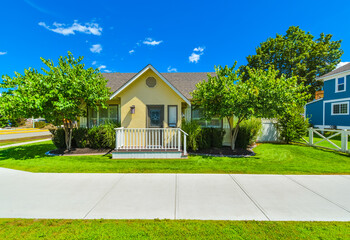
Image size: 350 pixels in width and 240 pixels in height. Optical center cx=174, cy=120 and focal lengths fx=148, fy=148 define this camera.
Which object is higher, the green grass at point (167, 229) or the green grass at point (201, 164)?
the green grass at point (167, 229)

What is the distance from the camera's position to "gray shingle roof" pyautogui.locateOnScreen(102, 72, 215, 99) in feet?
37.0

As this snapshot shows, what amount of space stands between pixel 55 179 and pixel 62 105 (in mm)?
3658

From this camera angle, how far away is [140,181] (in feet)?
15.9

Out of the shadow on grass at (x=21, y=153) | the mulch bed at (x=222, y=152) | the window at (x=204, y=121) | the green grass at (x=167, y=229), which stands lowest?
the shadow on grass at (x=21, y=153)

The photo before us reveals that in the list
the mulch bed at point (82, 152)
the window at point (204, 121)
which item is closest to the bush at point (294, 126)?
the window at point (204, 121)

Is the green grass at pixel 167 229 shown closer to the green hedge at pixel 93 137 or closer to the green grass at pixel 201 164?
the green grass at pixel 201 164

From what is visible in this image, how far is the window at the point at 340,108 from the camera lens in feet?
52.6

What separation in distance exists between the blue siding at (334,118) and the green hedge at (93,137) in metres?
23.1

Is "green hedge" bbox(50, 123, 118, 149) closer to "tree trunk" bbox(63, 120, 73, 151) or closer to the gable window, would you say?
"tree trunk" bbox(63, 120, 73, 151)

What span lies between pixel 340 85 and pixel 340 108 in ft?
8.47

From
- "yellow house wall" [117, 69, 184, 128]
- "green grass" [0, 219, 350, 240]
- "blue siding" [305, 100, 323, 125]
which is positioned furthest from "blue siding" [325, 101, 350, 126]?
"green grass" [0, 219, 350, 240]

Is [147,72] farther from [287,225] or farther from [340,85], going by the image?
[340,85]

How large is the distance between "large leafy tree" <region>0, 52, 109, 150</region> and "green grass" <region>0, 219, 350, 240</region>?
574cm

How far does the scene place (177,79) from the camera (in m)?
12.5
